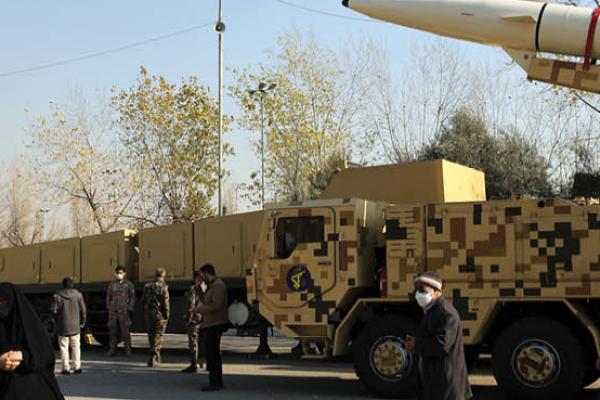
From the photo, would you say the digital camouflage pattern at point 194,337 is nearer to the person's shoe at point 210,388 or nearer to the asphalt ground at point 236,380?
the asphalt ground at point 236,380

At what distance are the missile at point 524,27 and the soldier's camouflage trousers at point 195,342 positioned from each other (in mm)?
5579

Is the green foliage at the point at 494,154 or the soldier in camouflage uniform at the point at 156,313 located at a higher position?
the green foliage at the point at 494,154

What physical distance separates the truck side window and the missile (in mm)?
3503

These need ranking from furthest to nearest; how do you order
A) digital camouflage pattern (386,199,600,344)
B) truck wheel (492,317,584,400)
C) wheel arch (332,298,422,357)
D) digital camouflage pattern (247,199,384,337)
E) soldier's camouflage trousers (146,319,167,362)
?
soldier's camouflage trousers (146,319,167,362) < digital camouflage pattern (247,199,384,337) < wheel arch (332,298,422,357) < digital camouflage pattern (386,199,600,344) < truck wheel (492,317,584,400)

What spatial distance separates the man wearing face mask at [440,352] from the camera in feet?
20.0

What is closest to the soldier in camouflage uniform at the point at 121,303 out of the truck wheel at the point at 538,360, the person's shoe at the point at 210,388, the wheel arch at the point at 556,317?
the person's shoe at the point at 210,388

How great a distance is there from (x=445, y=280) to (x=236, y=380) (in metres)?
3.73

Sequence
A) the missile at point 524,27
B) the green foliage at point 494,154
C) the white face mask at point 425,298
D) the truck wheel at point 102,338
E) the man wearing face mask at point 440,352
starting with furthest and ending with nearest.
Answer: the green foliage at point 494,154 < the truck wheel at point 102,338 < the missile at point 524,27 < the white face mask at point 425,298 < the man wearing face mask at point 440,352

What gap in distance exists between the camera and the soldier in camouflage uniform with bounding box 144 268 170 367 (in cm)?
1394

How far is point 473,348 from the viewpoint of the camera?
998cm

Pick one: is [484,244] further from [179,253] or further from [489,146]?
[489,146]

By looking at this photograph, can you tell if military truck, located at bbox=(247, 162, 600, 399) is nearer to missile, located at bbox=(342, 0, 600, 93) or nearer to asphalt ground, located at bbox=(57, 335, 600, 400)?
asphalt ground, located at bbox=(57, 335, 600, 400)

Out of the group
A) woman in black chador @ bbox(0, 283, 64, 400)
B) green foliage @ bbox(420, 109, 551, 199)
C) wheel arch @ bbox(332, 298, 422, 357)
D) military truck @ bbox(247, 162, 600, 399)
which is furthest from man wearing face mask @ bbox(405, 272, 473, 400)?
green foliage @ bbox(420, 109, 551, 199)

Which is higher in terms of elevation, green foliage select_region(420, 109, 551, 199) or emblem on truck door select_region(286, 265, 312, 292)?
green foliage select_region(420, 109, 551, 199)
